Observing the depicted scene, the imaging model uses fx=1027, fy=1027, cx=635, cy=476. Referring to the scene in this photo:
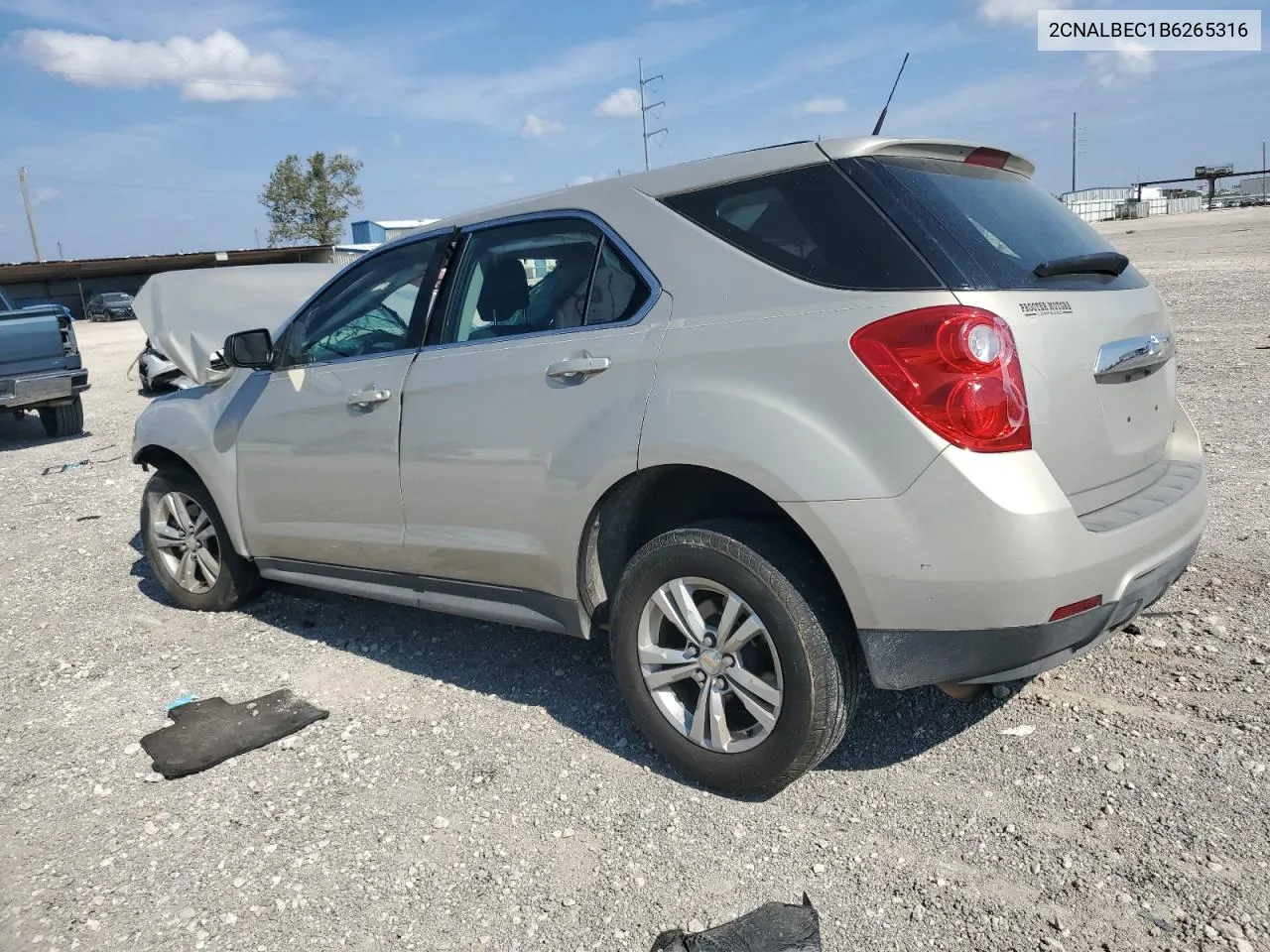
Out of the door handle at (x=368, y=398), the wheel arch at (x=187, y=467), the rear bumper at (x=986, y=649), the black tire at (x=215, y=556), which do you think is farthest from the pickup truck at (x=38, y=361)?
the rear bumper at (x=986, y=649)

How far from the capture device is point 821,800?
3098mm

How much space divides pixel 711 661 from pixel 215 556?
311 cm

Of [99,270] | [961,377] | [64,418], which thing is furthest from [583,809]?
[99,270]

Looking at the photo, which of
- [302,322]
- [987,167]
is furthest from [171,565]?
[987,167]

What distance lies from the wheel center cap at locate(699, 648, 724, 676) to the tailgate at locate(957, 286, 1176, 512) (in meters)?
1.07

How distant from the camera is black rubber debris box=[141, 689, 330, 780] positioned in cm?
368

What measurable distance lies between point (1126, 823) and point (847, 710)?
802 mm

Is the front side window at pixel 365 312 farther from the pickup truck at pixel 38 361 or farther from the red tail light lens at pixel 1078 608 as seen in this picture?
the pickup truck at pixel 38 361

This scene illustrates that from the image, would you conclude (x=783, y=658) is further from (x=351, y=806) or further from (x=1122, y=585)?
(x=351, y=806)

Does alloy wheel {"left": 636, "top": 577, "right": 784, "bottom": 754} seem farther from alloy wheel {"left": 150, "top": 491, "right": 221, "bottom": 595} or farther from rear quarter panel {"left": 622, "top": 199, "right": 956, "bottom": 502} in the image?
alloy wheel {"left": 150, "top": 491, "right": 221, "bottom": 595}

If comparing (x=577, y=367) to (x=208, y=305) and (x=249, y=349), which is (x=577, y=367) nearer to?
(x=249, y=349)

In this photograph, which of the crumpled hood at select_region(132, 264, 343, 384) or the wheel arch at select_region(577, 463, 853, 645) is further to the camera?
the crumpled hood at select_region(132, 264, 343, 384)

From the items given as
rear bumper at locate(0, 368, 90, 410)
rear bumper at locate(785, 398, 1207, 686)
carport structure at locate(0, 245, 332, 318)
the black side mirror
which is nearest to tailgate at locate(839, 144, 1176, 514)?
rear bumper at locate(785, 398, 1207, 686)

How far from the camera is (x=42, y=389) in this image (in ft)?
36.6
